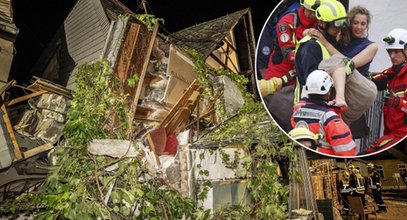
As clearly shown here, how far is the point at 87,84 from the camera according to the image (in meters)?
5.60

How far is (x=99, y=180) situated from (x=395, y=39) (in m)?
4.98

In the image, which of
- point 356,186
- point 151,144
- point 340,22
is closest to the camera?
point 340,22

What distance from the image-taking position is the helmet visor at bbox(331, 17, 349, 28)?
13.1ft

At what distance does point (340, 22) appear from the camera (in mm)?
4020

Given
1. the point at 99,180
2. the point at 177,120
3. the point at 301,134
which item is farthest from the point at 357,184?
the point at 99,180

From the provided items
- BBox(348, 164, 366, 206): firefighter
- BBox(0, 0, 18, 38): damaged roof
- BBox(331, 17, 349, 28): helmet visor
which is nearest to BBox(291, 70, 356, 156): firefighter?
BBox(331, 17, 349, 28): helmet visor

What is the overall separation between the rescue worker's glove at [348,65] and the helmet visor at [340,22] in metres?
0.52

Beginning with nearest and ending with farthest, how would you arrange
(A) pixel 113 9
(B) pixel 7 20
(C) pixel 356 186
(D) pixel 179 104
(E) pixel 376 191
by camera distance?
(D) pixel 179 104 → (B) pixel 7 20 → (A) pixel 113 9 → (C) pixel 356 186 → (E) pixel 376 191

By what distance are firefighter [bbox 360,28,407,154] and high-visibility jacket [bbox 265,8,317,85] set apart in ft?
3.76

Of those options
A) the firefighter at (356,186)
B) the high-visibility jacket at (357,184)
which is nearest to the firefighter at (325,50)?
the firefighter at (356,186)

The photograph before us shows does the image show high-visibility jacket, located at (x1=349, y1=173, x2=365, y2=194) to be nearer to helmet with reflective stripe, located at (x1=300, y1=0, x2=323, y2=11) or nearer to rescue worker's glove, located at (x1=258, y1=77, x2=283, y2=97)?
rescue worker's glove, located at (x1=258, y1=77, x2=283, y2=97)

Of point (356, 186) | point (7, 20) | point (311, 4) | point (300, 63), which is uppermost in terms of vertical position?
point (7, 20)

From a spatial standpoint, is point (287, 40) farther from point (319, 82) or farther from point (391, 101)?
point (391, 101)

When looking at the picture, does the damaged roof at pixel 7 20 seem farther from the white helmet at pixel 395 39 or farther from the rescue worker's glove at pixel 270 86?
the white helmet at pixel 395 39
